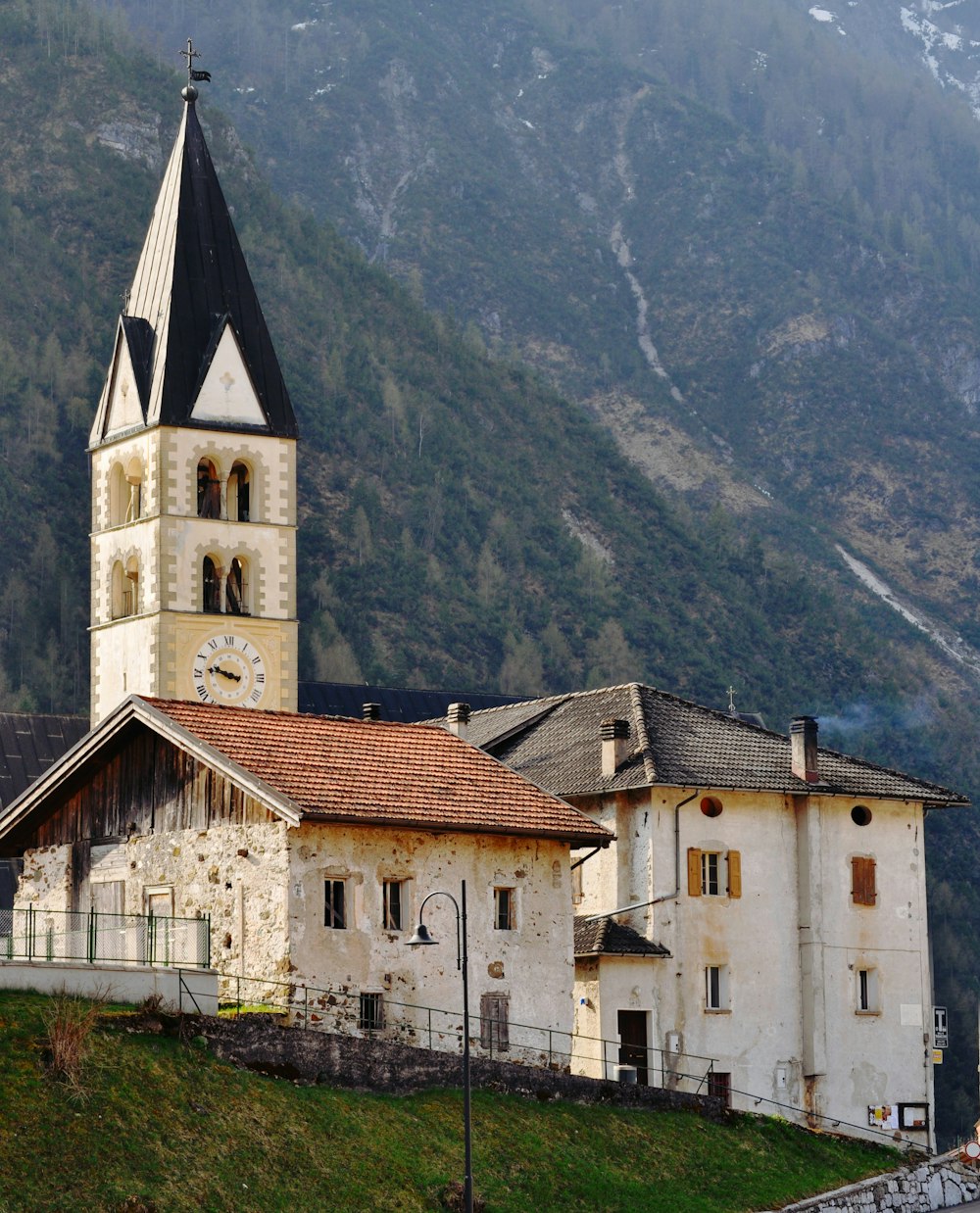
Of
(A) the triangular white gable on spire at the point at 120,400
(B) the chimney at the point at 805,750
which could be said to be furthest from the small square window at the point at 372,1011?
(A) the triangular white gable on spire at the point at 120,400

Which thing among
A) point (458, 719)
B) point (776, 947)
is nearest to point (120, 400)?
point (458, 719)

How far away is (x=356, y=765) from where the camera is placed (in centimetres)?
5478

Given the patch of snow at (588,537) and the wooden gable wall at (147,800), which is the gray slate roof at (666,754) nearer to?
the wooden gable wall at (147,800)

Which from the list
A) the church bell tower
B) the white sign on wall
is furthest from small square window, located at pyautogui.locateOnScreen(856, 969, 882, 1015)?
the church bell tower

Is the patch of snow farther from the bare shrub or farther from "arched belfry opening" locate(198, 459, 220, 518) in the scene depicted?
the bare shrub

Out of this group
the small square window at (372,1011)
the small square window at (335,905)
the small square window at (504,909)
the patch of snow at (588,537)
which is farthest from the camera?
the patch of snow at (588,537)

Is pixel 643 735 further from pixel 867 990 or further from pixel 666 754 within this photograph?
pixel 867 990

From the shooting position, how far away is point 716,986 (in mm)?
63562

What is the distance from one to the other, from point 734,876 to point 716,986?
2.67 metres

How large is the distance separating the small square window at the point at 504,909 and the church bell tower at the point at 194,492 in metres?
24.7

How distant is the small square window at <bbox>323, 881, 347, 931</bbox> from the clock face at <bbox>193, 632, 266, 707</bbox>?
88.7 feet

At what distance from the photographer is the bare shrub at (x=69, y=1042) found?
137 feet

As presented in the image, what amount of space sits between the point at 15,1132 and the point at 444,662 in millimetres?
123095

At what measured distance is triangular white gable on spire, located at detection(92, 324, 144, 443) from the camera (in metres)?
80.5
